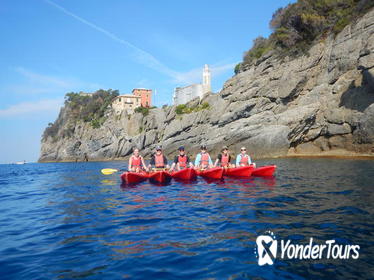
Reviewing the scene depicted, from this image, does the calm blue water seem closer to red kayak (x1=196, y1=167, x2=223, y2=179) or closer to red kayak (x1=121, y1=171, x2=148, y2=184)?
red kayak (x1=121, y1=171, x2=148, y2=184)

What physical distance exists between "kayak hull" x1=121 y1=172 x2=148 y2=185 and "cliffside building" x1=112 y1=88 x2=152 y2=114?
233 ft

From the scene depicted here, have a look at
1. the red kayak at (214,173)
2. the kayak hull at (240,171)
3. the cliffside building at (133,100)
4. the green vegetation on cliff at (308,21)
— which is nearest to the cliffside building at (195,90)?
the cliffside building at (133,100)

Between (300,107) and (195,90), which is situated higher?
(195,90)

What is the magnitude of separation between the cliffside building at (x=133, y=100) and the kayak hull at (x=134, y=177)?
70.9 m

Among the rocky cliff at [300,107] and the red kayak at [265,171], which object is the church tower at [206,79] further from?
the red kayak at [265,171]

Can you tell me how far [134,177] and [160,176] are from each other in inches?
56.6

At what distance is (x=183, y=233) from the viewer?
605 cm

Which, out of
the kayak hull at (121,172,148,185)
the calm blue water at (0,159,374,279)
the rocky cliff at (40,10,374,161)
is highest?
the rocky cliff at (40,10,374,161)

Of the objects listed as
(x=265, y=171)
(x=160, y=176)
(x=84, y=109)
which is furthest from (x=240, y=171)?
(x=84, y=109)

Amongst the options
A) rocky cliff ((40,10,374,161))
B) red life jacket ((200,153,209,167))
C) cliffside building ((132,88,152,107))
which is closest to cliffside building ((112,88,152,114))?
cliffside building ((132,88,152,107))

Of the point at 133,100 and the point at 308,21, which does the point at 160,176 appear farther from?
the point at 133,100

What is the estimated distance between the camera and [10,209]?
1024 centimetres

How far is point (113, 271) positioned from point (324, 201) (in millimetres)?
6633

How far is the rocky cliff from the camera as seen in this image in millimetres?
28031
